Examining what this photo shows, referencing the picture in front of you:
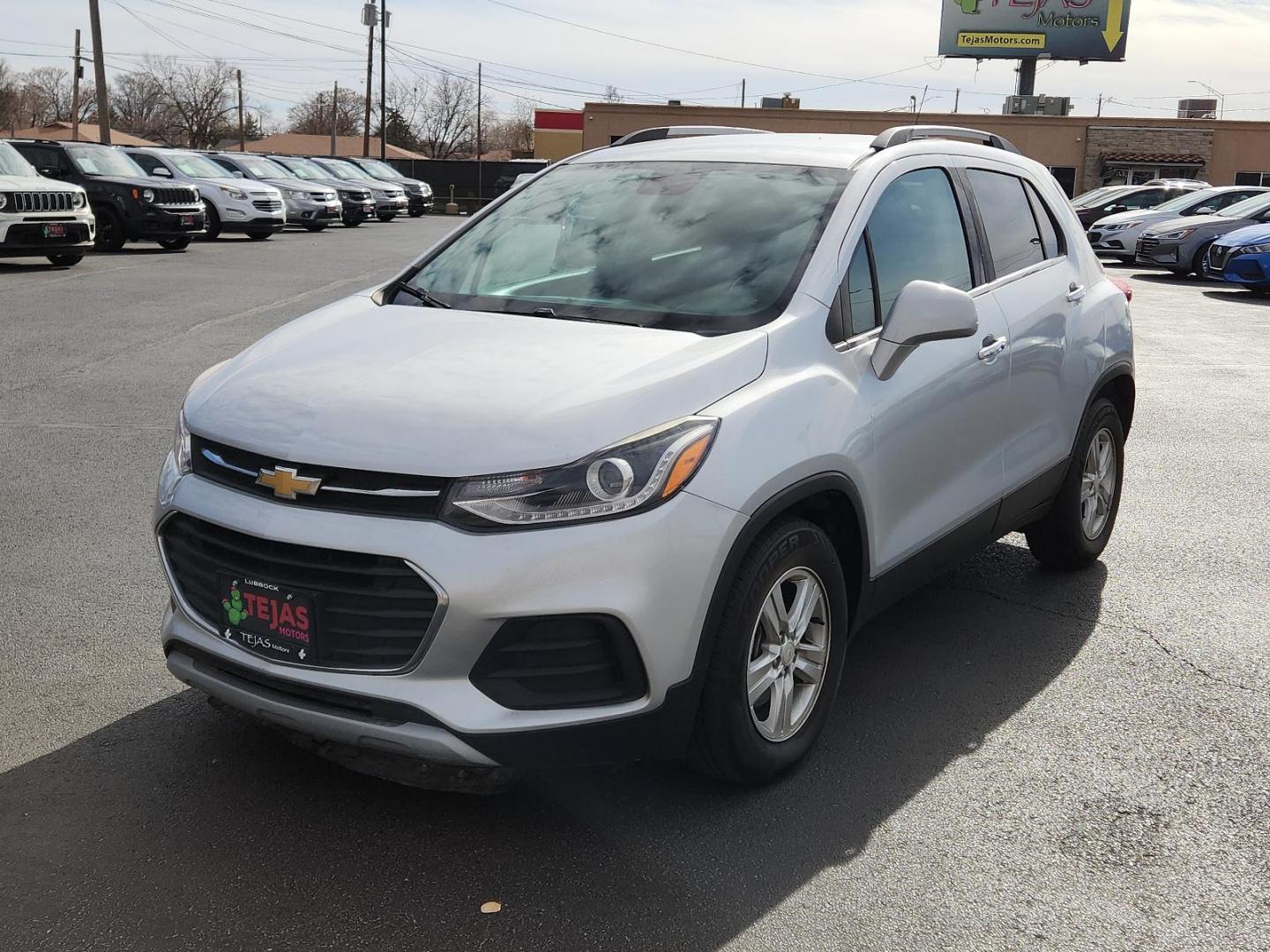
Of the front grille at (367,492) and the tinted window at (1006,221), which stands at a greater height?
the tinted window at (1006,221)

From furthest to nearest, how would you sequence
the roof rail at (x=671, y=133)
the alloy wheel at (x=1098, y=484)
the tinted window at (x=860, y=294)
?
the alloy wheel at (x=1098, y=484)
the roof rail at (x=671, y=133)
the tinted window at (x=860, y=294)

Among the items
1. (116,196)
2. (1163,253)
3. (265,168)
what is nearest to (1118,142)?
(1163,253)

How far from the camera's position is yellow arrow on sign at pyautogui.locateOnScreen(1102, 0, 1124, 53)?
57469mm

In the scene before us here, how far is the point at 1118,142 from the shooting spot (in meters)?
53.6

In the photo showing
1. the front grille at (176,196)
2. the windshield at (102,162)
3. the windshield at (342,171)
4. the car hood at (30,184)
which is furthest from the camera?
the windshield at (342,171)

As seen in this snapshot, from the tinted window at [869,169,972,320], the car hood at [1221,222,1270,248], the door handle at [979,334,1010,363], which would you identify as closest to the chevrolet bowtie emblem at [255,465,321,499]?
the tinted window at [869,169,972,320]

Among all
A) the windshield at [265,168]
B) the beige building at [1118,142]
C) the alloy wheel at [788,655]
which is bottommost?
the alloy wheel at [788,655]

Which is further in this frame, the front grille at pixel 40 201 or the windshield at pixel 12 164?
the windshield at pixel 12 164

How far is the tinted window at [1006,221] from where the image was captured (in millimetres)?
4824

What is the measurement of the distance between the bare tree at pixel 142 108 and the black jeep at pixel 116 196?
3775 inches

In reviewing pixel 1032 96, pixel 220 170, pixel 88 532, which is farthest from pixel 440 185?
pixel 88 532

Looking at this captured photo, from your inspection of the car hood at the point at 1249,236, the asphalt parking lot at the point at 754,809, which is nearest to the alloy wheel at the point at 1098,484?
the asphalt parking lot at the point at 754,809

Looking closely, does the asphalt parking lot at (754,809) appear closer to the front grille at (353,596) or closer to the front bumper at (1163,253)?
the front grille at (353,596)

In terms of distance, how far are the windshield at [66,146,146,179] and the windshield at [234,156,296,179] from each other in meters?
6.12
